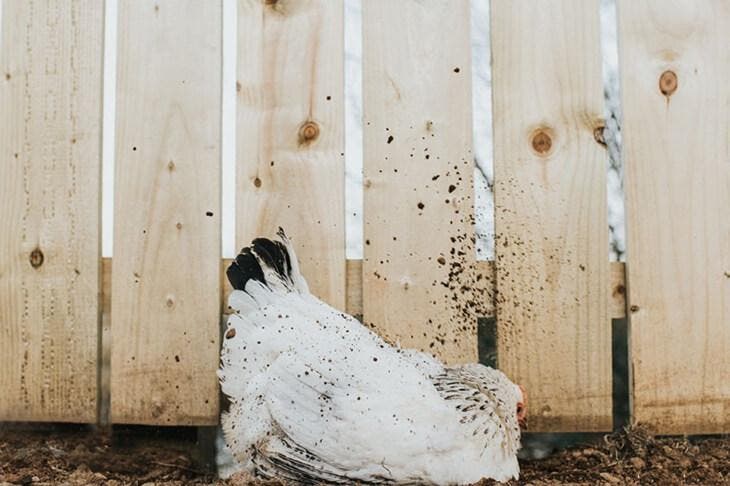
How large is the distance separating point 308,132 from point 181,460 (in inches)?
49.9

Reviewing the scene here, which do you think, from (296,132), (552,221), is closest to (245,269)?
(296,132)

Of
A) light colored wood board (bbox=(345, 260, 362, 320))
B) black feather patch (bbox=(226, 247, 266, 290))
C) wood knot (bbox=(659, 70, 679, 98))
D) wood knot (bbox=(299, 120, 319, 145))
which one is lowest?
light colored wood board (bbox=(345, 260, 362, 320))

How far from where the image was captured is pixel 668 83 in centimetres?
249

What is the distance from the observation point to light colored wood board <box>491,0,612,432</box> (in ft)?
8.09

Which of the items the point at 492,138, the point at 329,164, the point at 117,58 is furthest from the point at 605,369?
the point at 117,58

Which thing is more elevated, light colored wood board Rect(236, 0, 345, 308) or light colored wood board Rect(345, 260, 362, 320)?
light colored wood board Rect(236, 0, 345, 308)

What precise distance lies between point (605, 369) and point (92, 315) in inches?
71.2

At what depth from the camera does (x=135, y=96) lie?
101 inches

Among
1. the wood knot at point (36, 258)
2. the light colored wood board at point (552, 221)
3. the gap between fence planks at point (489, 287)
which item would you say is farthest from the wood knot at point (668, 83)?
the wood knot at point (36, 258)

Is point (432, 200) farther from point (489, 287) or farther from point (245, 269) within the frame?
point (245, 269)

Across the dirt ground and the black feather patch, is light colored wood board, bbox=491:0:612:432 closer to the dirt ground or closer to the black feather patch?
the dirt ground

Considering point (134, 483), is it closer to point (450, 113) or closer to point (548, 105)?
point (450, 113)

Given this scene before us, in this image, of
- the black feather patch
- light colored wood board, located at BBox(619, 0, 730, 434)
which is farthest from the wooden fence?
the black feather patch

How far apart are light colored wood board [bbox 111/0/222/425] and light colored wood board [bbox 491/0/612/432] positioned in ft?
3.31
